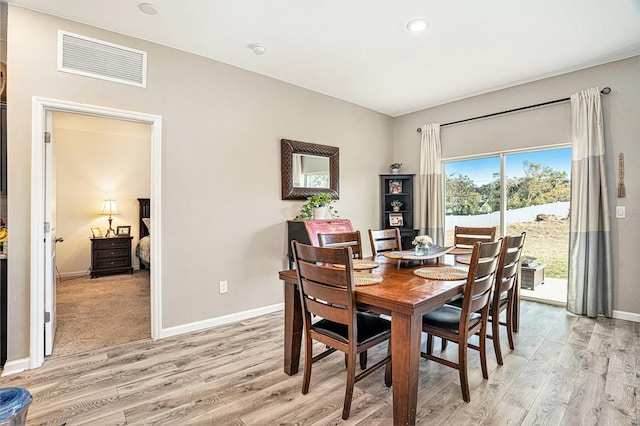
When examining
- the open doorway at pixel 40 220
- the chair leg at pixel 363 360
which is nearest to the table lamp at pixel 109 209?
the open doorway at pixel 40 220

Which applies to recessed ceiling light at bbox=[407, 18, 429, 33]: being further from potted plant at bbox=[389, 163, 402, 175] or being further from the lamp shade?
the lamp shade

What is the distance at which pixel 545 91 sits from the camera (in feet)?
12.6

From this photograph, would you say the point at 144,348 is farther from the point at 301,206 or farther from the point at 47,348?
the point at 301,206

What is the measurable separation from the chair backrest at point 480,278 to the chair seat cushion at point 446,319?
0.09 meters

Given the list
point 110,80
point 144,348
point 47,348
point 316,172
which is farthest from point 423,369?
point 110,80

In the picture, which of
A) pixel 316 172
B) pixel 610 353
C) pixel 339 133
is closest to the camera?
pixel 610 353

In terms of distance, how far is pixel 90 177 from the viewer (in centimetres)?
589

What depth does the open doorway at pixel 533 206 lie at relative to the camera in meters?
3.89

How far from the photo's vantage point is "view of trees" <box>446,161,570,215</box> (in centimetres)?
393

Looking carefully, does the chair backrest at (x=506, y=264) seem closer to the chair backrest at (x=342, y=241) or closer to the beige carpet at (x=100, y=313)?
the chair backrest at (x=342, y=241)

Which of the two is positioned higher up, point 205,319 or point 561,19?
point 561,19

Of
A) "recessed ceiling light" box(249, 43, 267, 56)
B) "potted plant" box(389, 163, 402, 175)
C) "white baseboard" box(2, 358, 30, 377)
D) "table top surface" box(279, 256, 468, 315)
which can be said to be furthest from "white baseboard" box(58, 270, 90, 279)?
"potted plant" box(389, 163, 402, 175)

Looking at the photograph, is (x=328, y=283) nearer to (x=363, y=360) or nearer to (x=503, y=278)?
(x=363, y=360)

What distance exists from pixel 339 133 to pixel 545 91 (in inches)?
101
